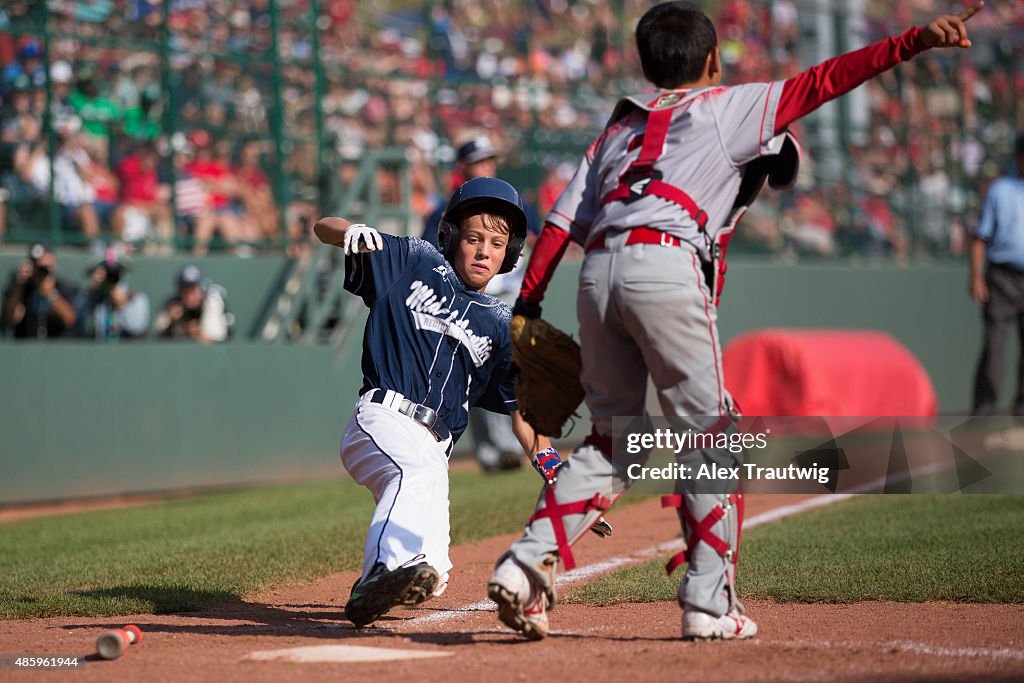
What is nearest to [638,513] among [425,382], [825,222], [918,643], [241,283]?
[425,382]

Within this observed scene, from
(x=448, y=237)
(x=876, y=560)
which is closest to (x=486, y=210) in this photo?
(x=448, y=237)

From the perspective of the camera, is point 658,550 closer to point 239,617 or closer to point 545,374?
point 239,617

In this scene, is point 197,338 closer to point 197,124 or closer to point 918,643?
point 197,124

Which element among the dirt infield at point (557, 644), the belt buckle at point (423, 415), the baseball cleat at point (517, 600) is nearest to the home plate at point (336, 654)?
the dirt infield at point (557, 644)

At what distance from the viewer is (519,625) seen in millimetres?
4367

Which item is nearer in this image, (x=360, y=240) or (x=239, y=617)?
(x=360, y=240)

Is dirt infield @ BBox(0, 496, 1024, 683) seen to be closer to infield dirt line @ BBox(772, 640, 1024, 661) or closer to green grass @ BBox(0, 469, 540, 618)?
infield dirt line @ BBox(772, 640, 1024, 661)

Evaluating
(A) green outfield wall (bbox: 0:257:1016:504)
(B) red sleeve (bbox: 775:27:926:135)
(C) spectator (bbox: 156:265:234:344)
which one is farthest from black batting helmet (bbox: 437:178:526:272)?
(C) spectator (bbox: 156:265:234:344)

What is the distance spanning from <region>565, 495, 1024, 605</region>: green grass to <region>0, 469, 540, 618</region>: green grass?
67.3 inches

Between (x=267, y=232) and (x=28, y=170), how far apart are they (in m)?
2.63

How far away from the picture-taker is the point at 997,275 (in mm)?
11250

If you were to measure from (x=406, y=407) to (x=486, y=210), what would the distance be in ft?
2.75

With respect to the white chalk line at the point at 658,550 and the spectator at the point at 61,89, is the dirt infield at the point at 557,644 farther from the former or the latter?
the spectator at the point at 61,89

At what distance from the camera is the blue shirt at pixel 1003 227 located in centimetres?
1108
